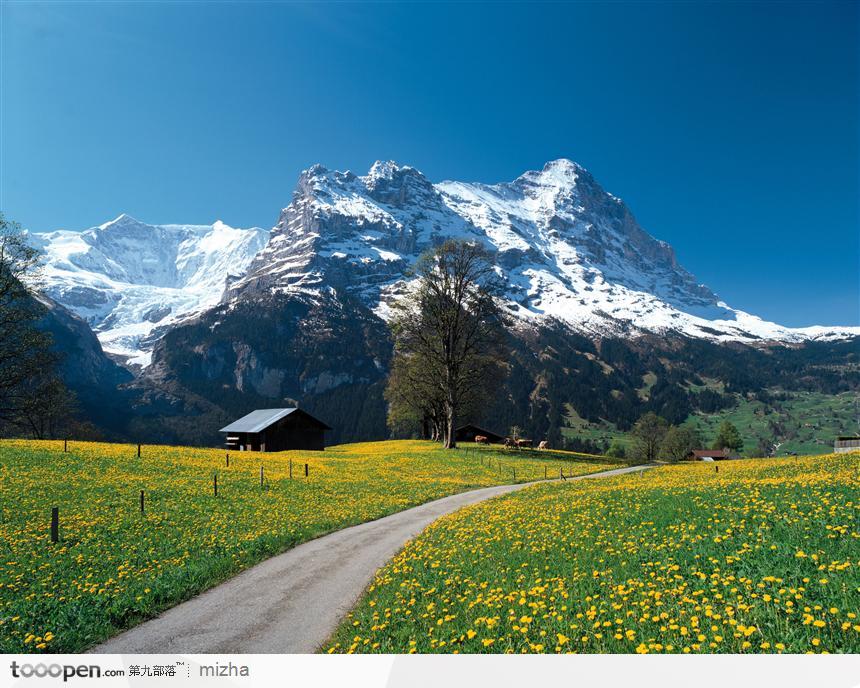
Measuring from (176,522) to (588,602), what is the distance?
18.3m

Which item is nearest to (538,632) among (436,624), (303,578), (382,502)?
(436,624)

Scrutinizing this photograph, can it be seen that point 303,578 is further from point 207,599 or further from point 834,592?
point 834,592

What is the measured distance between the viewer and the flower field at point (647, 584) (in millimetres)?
6273

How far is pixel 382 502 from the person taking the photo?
2603cm

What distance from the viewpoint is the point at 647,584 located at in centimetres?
820
